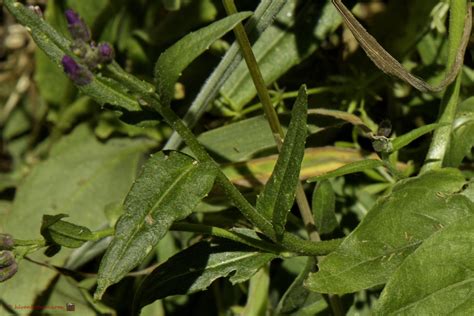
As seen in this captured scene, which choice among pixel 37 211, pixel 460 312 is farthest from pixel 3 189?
pixel 460 312

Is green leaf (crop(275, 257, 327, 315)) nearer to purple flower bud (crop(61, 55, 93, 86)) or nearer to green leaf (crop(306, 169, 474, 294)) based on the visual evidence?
green leaf (crop(306, 169, 474, 294))

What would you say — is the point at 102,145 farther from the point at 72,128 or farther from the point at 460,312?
the point at 460,312

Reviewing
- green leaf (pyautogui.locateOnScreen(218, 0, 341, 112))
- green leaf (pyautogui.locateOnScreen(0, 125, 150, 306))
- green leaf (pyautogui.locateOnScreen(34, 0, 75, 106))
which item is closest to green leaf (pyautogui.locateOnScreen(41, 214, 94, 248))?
green leaf (pyautogui.locateOnScreen(0, 125, 150, 306))

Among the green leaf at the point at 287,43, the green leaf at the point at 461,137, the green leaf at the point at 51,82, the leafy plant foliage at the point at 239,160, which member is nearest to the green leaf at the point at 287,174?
the leafy plant foliage at the point at 239,160

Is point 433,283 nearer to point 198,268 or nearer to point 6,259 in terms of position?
point 198,268

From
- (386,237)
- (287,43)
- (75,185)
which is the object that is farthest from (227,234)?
(75,185)
